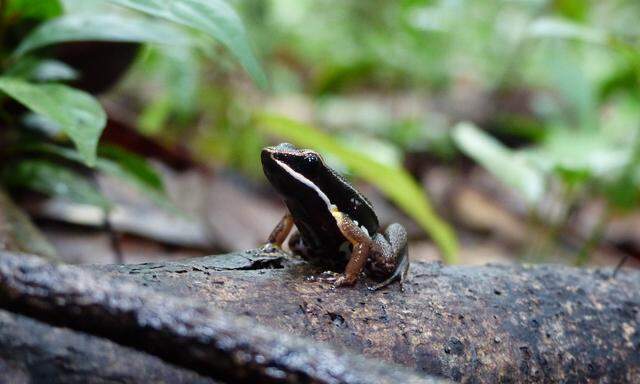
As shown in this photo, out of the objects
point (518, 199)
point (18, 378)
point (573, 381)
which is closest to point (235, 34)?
point (18, 378)

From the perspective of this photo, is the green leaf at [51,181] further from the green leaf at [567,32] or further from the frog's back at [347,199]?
the green leaf at [567,32]

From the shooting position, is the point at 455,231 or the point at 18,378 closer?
the point at 18,378

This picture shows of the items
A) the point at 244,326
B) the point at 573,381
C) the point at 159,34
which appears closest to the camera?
the point at 244,326

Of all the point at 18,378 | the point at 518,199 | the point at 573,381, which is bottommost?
the point at 18,378

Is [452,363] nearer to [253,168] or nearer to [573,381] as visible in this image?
[573,381]

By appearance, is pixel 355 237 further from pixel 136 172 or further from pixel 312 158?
pixel 136 172

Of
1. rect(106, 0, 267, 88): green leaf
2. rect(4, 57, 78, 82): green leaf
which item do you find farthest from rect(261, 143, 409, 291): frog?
rect(4, 57, 78, 82): green leaf

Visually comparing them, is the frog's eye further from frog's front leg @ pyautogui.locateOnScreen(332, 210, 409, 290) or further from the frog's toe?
the frog's toe
